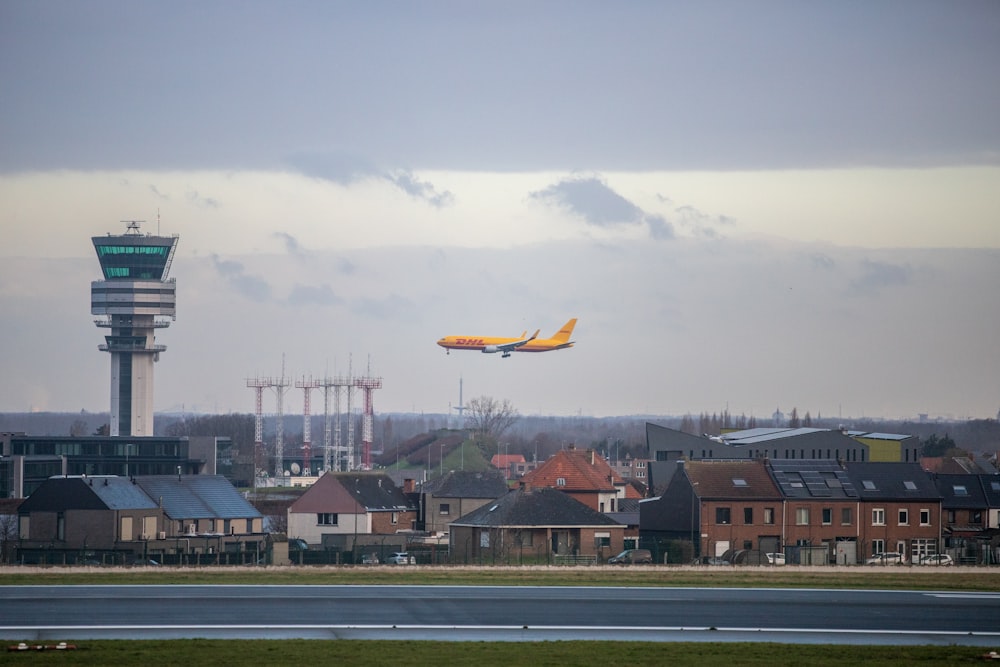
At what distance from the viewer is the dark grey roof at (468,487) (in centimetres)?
10725

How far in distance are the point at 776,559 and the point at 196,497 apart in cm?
4009

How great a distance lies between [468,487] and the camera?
108438 mm

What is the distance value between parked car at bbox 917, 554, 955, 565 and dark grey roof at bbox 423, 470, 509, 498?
33.9m

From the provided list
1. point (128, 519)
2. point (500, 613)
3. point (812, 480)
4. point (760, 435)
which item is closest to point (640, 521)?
point (812, 480)

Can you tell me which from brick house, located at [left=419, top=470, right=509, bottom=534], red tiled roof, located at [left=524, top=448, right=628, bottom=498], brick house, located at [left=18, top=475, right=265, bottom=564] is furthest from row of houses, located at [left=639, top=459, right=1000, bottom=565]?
brick house, located at [left=18, top=475, right=265, bottom=564]

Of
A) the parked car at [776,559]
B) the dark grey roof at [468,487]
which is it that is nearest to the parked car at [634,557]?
the parked car at [776,559]

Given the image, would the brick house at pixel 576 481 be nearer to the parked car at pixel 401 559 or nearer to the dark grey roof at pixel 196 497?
the dark grey roof at pixel 196 497

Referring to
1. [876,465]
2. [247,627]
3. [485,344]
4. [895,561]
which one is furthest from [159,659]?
[485,344]

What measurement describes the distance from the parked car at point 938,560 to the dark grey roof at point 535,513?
18259mm

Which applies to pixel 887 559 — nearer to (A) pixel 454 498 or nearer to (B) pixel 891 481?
(B) pixel 891 481

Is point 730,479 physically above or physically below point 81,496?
above

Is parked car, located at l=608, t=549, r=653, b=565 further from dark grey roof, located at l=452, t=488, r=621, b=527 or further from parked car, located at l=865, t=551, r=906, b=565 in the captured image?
parked car, located at l=865, t=551, r=906, b=565

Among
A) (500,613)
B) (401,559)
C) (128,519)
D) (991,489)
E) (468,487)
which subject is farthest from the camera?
(468,487)

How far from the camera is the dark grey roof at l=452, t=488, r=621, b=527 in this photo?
83750 mm
